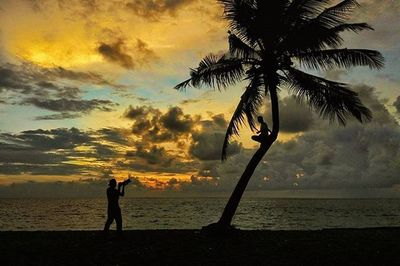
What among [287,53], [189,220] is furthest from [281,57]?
[189,220]

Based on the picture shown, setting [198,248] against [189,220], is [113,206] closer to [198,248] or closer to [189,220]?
[198,248]

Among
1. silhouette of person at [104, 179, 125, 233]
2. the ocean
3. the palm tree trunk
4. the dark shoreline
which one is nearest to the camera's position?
the dark shoreline

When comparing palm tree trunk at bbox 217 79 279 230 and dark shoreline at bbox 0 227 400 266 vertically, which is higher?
palm tree trunk at bbox 217 79 279 230

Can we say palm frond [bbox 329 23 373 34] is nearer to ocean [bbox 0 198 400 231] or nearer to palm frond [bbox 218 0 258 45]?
palm frond [bbox 218 0 258 45]

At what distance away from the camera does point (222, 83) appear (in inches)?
728

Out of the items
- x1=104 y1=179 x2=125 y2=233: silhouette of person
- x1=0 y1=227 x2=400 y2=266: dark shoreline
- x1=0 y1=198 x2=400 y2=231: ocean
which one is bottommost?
x1=0 y1=198 x2=400 y2=231: ocean

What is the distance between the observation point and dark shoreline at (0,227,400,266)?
43.6ft

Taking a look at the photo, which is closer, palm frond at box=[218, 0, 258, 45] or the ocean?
palm frond at box=[218, 0, 258, 45]

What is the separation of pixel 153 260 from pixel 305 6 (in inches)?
470


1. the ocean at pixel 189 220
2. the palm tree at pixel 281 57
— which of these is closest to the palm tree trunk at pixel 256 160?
the palm tree at pixel 281 57

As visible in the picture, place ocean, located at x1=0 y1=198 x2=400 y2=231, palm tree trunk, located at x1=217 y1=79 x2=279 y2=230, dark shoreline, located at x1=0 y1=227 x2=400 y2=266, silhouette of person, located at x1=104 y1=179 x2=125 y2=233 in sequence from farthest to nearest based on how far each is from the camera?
ocean, located at x1=0 y1=198 x2=400 y2=231
palm tree trunk, located at x1=217 y1=79 x2=279 y2=230
silhouette of person, located at x1=104 y1=179 x2=125 y2=233
dark shoreline, located at x1=0 y1=227 x2=400 y2=266

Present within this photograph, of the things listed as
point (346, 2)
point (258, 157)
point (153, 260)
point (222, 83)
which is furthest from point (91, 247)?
point (346, 2)

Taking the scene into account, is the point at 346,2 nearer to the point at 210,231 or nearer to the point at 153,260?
the point at 210,231

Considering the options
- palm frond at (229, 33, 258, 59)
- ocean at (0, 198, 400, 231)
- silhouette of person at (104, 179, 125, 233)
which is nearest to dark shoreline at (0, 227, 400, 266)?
silhouette of person at (104, 179, 125, 233)
